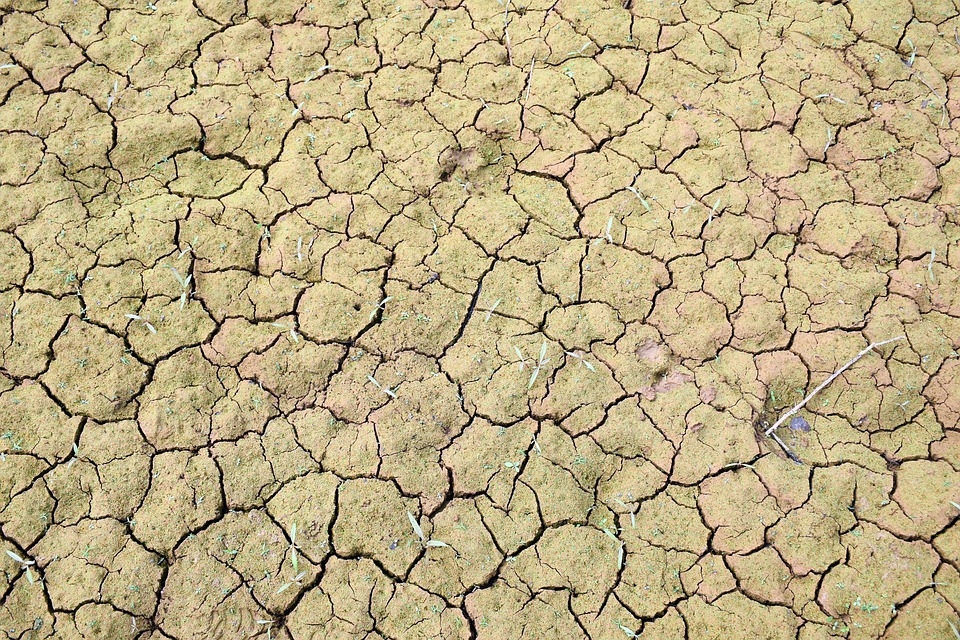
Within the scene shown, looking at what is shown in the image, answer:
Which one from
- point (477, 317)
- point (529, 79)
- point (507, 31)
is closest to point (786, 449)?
point (477, 317)

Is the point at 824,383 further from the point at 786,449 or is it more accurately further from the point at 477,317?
the point at 477,317

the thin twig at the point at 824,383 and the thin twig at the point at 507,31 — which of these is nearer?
the thin twig at the point at 824,383

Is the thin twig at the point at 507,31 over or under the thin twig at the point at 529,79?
over

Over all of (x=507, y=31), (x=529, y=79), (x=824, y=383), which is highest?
(x=507, y=31)

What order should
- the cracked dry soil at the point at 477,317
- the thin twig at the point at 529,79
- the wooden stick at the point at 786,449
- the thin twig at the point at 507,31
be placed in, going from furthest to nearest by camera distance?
the thin twig at the point at 507,31 < the thin twig at the point at 529,79 < the wooden stick at the point at 786,449 < the cracked dry soil at the point at 477,317

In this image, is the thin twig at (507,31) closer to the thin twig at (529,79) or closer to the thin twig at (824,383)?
the thin twig at (529,79)

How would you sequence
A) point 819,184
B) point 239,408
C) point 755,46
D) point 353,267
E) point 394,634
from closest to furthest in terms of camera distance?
point 394,634
point 239,408
point 353,267
point 819,184
point 755,46

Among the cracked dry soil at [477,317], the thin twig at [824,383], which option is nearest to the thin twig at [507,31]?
the cracked dry soil at [477,317]

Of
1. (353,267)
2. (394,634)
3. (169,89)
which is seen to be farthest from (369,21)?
(394,634)

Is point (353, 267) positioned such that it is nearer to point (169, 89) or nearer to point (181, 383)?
point (181, 383)
